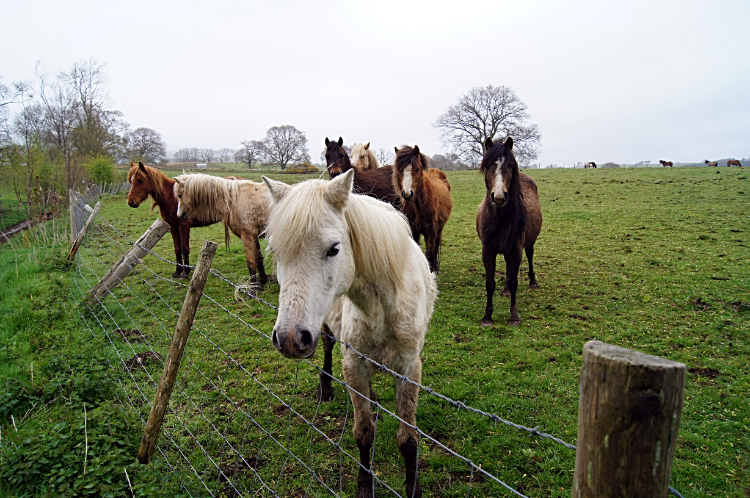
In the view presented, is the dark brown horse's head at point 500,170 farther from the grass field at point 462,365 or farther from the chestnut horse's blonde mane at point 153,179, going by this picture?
the chestnut horse's blonde mane at point 153,179

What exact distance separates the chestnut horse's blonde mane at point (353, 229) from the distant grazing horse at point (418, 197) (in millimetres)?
4769

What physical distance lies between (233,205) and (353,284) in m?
6.04

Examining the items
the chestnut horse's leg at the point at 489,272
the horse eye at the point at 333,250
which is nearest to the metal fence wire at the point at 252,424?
the horse eye at the point at 333,250

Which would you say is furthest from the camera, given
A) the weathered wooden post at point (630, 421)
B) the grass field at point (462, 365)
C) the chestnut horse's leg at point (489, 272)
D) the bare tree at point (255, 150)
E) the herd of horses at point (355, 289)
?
the bare tree at point (255, 150)

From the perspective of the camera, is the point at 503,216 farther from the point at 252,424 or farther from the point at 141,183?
the point at 141,183

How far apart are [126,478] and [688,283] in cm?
883

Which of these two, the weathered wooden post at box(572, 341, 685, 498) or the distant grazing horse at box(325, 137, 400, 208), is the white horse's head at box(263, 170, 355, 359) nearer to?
the weathered wooden post at box(572, 341, 685, 498)

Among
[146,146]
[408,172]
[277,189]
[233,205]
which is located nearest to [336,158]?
[408,172]

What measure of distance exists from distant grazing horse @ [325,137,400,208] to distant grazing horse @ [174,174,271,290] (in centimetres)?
162

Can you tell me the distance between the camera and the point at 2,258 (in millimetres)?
8781

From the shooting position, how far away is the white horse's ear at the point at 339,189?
6.70 ft

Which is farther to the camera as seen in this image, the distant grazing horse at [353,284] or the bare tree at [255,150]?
the bare tree at [255,150]

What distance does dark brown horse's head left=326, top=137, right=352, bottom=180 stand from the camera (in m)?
7.74

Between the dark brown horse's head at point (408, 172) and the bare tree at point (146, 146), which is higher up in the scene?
the bare tree at point (146, 146)
